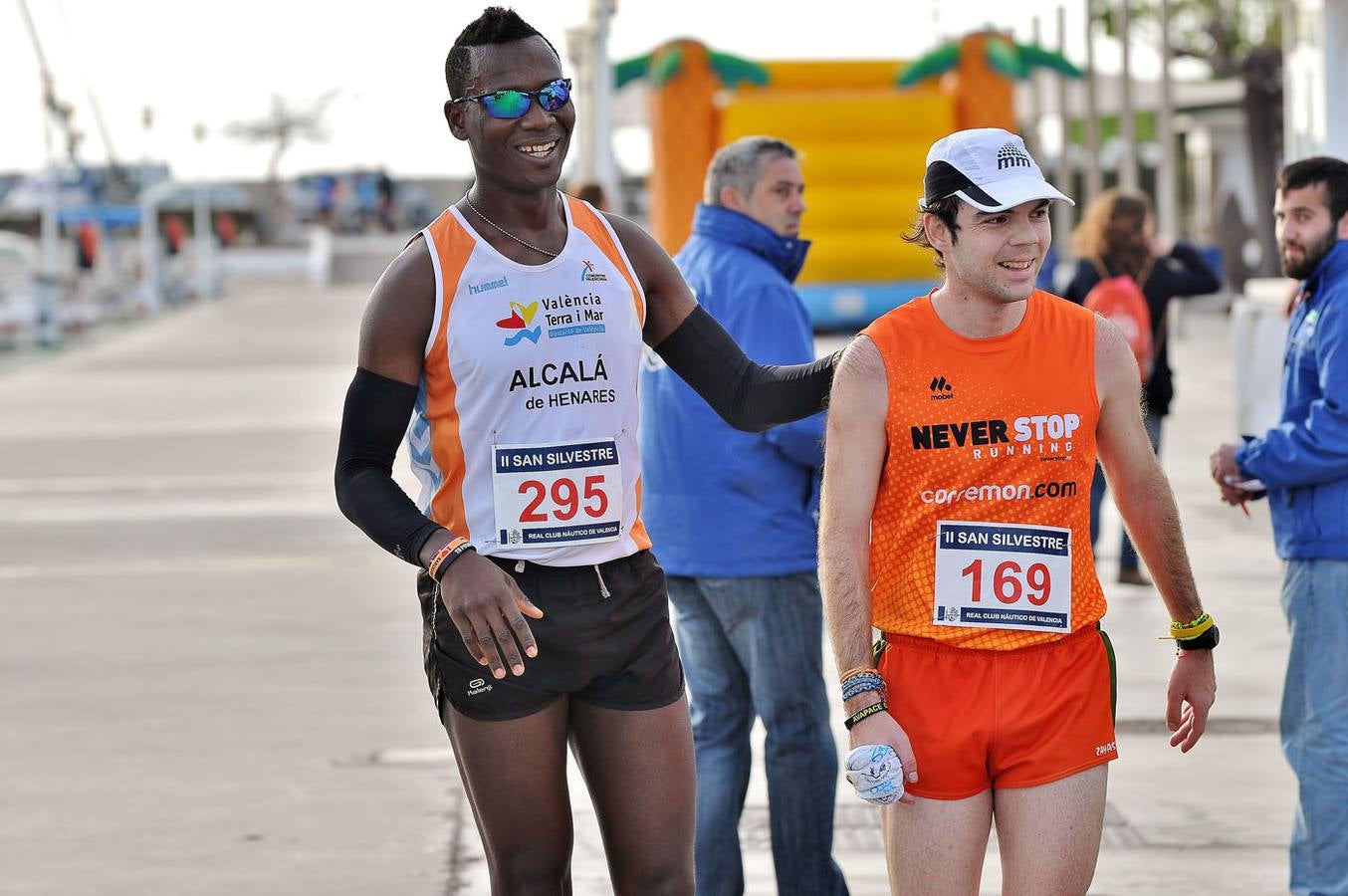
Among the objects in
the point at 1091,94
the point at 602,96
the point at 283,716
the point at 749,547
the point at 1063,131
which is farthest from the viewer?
the point at 1063,131

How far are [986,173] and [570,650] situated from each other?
1087mm

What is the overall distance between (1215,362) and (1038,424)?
23.7m

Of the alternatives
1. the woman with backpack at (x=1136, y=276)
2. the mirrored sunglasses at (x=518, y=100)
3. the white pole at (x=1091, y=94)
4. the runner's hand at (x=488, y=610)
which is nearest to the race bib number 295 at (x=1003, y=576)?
the runner's hand at (x=488, y=610)

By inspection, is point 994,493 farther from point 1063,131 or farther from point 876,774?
point 1063,131

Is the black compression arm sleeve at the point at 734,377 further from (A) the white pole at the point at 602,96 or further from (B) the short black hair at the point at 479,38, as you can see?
(A) the white pole at the point at 602,96

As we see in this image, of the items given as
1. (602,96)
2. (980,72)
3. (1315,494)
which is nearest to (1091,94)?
(602,96)

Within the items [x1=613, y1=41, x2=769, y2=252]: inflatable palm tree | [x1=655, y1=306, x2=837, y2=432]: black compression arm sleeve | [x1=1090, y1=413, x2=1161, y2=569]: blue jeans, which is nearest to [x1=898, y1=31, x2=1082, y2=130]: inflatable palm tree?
[x1=613, y1=41, x2=769, y2=252]: inflatable palm tree

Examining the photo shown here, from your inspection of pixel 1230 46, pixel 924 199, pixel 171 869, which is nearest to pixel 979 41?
pixel 171 869

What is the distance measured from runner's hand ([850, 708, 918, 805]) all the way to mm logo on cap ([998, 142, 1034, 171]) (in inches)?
37.4

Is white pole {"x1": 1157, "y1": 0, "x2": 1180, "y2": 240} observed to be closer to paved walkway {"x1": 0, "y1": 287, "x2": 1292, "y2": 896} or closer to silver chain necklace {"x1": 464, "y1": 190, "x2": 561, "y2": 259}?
paved walkway {"x1": 0, "y1": 287, "x2": 1292, "y2": 896}

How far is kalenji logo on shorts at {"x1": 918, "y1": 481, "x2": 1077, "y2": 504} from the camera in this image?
12.8ft

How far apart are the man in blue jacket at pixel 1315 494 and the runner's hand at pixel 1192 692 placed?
4.24 ft

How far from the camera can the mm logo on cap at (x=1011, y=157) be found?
154 inches

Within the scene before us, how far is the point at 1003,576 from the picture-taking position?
387 cm
